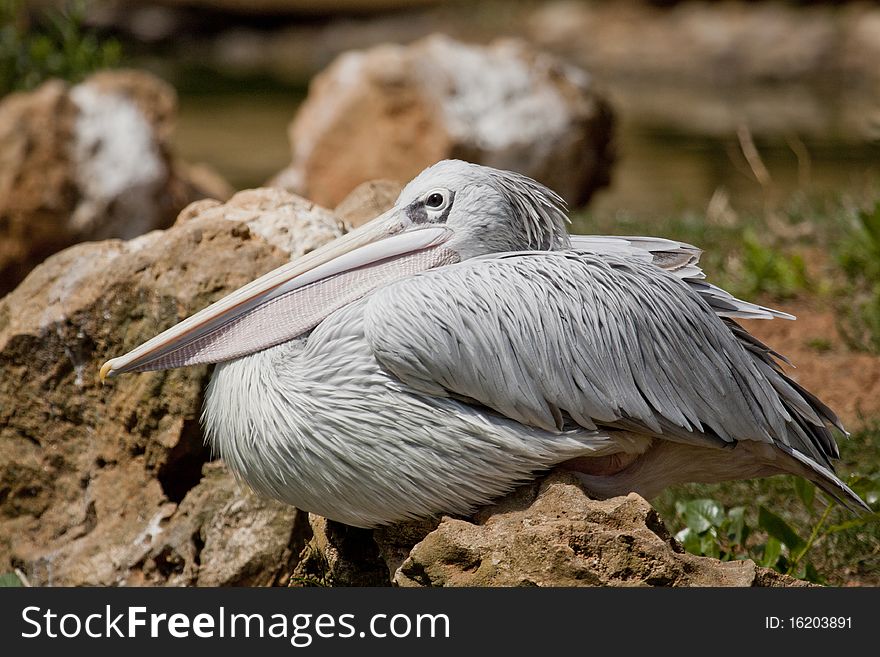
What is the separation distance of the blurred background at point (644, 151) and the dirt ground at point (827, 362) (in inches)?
0.5

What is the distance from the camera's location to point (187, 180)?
8.54 metres

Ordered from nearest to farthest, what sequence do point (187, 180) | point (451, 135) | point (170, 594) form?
point (170, 594)
point (451, 135)
point (187, 180)

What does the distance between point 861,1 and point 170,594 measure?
17.4m

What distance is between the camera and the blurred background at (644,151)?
4.48 metres

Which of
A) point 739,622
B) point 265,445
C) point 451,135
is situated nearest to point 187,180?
point 451,135

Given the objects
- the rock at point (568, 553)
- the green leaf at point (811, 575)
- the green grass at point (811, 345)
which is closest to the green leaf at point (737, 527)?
the green grass at point (811, 345)

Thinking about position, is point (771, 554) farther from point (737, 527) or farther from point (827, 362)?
point (827, 362)

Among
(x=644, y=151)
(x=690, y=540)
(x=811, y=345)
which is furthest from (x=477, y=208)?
(x=644, y=151)

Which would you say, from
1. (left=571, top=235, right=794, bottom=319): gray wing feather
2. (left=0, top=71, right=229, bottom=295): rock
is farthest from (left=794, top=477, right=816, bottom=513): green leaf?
(left=0, top=71, right=229, bottom=295): rock

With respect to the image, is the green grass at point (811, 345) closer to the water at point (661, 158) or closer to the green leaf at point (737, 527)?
the green leaf at point (737, 527)

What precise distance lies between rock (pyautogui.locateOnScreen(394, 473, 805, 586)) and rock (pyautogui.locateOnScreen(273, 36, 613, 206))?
5.29 meters

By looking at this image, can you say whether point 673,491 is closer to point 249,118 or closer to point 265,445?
point 265,445

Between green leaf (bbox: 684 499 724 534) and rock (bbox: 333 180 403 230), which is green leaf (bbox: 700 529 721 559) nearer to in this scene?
green leaf (bbox: 684 499 724 534)

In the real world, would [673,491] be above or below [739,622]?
below
